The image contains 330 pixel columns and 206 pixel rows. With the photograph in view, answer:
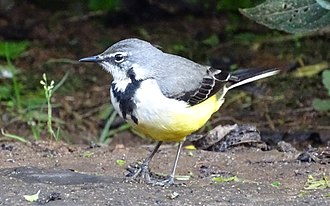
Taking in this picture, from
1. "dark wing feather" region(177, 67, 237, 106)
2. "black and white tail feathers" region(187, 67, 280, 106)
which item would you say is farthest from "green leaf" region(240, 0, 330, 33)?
"dark wing feather" region(177, 67, 237, 106)

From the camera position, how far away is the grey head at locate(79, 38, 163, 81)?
20.5 ft

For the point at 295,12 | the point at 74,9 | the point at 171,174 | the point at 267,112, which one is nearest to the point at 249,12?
the point at 295,12

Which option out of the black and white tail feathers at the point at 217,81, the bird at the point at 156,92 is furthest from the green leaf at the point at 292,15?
the bird at the point at 156,92

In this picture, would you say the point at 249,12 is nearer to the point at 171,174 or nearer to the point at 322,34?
the point at 171,174

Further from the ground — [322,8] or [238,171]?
[322,8]

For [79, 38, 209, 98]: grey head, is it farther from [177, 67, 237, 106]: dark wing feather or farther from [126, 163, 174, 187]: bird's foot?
[126, 163, 174, 187]: bird's foot

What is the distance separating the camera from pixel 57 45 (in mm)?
10656

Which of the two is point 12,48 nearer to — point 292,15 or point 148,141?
point 148,141

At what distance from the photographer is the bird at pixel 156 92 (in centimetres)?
599

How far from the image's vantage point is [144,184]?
600 centimetres

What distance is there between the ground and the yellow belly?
33 cm

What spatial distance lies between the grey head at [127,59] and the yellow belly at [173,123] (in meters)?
0.34

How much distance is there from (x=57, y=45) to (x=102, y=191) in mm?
5213

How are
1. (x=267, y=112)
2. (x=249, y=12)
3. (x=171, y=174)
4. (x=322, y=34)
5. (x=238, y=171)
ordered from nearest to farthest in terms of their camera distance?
(x=171, y=174) → (x=238, y=171) → (x=249, y=12) → (x=267, y=112) → (x=322, y=34)
